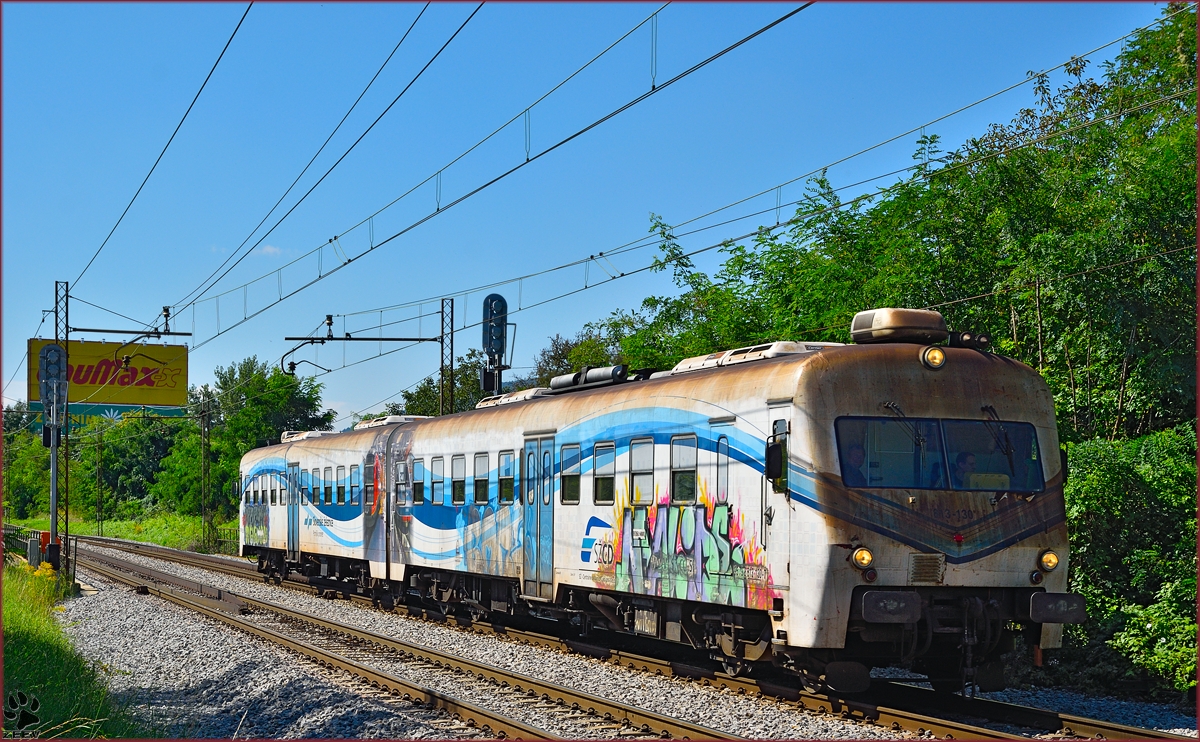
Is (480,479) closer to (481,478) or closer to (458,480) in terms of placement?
(481,478)

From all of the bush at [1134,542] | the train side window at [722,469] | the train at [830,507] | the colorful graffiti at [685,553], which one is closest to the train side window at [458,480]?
the train at [830,507]

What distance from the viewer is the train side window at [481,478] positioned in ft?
58.9

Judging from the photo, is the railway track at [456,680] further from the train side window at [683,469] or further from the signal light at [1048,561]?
the signal light at [1048,561]

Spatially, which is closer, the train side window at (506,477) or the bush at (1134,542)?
the bush at (1134,542)

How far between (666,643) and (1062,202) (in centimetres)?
825

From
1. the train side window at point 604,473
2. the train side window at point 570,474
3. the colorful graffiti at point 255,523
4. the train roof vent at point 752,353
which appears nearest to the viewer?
the train roof vent at point 752,353

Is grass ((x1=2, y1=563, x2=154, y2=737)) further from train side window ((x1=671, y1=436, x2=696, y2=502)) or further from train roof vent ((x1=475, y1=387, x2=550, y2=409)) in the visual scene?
train roof vent ((x1=475, y1=387, x2=550, y2=409))

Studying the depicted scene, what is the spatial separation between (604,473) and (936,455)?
4.59 m

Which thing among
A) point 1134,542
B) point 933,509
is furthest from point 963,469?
point 1134,542

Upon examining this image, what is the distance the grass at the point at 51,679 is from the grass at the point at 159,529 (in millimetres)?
35435

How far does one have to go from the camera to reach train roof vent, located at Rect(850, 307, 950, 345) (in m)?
11.9

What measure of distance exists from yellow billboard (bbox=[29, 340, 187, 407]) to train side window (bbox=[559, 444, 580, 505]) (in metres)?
41.4
